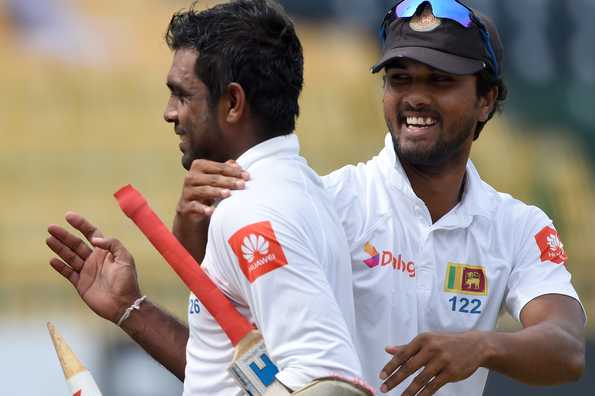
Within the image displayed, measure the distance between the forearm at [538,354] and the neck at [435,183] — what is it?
0.41m

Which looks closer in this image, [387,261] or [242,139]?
[242,139]

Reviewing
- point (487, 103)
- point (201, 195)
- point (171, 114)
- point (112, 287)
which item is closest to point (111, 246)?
point (112, 287)

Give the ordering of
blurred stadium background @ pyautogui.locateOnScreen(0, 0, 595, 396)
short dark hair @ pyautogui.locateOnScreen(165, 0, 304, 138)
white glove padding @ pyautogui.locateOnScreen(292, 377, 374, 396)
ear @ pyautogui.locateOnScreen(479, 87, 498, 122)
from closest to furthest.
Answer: white glove padding @ pyautogui.locateOnScreen(292, 377, 374, 396) → short dark hair @ pyautogui.locateOnScreen(165, 0, 304, 138) → ear @ pyautogui.locateOnScreen(479, 87, 498, 122) → blurred stadium background @ pyautogui.locateOnScreen(0, 0, 595, 396)

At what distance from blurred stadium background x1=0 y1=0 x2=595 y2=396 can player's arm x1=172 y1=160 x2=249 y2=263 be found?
155 inches

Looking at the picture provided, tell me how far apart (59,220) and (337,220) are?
4.57 m

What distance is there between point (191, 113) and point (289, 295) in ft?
1.86

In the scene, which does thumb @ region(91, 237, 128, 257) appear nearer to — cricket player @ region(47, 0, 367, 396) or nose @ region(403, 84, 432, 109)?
cricket player @ region(47, 0, 367, 396)

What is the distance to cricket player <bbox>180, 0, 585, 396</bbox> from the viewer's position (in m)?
3.54

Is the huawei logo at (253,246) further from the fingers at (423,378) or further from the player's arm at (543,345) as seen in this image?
the player's arm at (543,345)

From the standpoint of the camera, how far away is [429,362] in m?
3.11

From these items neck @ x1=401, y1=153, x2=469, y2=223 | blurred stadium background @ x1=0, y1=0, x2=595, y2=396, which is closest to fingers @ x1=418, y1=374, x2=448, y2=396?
neck @ x1=401, y1=153, x2=469, y2=223

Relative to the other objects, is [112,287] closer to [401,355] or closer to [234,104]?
[234,104]

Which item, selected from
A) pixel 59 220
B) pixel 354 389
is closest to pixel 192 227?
pixel 354 389

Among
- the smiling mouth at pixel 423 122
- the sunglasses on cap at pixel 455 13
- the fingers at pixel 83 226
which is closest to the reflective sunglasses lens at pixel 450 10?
the sunglasses on cap at pixel 455 13
